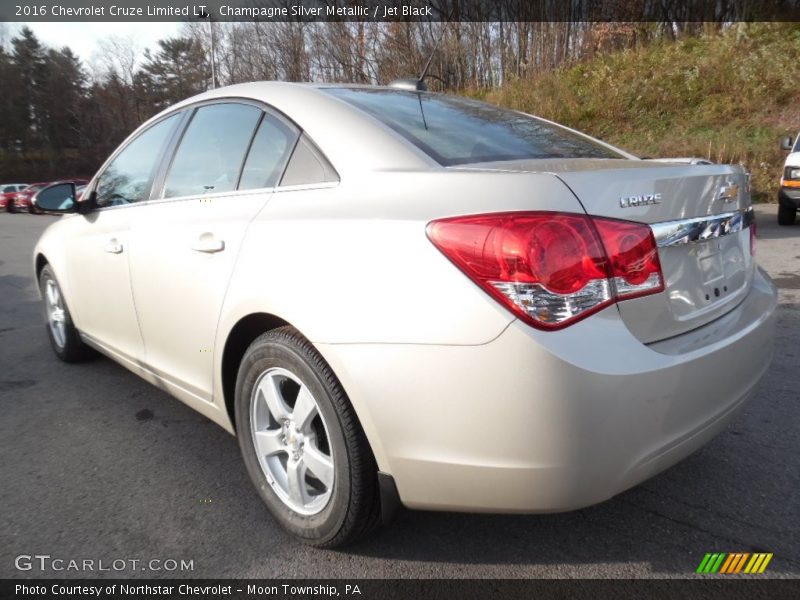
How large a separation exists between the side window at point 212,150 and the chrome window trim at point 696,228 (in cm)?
160

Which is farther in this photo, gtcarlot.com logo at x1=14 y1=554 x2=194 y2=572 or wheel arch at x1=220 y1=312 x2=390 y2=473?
gtcarlot.com logo at x1=14 y1=554 x2=194 y2=572

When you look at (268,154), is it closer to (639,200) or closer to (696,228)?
(639,200)

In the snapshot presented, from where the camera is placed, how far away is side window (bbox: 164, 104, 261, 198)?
2.52 metres

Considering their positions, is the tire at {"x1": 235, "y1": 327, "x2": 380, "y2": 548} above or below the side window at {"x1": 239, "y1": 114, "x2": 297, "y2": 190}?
below

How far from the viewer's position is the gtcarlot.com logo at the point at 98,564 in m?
2.02

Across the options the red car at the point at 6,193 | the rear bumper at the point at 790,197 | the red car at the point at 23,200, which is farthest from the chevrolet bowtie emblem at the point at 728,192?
the red car at the point at 6,193

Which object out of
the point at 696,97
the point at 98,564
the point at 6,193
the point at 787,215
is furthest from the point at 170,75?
the point at 98,564

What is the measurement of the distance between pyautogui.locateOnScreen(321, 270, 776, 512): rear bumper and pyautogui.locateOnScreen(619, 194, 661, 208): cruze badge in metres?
0.31

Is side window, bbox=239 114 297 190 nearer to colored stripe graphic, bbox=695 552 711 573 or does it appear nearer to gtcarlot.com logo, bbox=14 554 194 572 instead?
gtcarlot.com logo, bbox=14 554 194 572

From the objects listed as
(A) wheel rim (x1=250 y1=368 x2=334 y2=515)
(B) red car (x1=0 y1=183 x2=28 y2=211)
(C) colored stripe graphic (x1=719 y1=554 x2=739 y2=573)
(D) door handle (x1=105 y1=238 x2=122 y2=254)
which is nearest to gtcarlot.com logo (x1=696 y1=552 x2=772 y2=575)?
(C) colored stripe graphic (x1=719 y1=554 x2=739 y2=573)

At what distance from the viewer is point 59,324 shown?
4152 millimetres

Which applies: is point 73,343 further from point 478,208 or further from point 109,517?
point 478,208

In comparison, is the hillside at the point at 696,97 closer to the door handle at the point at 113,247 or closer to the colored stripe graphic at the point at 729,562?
the colored stripe graphic at the point at 729,562

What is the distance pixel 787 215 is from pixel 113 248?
430 inches
